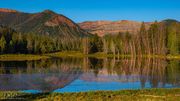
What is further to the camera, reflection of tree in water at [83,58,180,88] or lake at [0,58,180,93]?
reflection of tree in water at [83,58,180,88]

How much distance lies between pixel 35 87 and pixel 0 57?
10981 centimetres

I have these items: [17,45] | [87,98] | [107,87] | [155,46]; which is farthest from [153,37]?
[87,98]

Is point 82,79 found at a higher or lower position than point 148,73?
higher

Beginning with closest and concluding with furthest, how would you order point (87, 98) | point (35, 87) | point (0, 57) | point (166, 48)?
point (87, 98)
point (35, 87)
point (0, 57)
point (166, 48)

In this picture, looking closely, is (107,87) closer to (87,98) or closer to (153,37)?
(87,98)

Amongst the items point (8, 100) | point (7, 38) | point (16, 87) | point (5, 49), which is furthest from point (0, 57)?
point (8, 100)

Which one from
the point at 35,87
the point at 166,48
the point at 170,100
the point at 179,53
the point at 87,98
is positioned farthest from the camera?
the point at 166,48

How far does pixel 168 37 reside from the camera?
18850 cm

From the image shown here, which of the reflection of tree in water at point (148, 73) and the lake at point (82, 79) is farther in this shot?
the reflection of tree in water at point (148, 73)

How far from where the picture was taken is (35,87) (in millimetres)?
49656

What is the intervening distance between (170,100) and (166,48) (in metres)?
159

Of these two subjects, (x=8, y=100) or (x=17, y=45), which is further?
(x=17, y=45)

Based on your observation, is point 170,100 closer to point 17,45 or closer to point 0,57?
point 0,57

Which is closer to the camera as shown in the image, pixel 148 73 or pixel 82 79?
pixel 82 79
